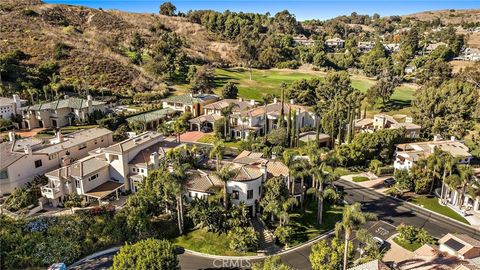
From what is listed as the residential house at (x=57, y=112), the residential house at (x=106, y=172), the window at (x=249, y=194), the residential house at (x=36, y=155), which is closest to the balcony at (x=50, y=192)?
the residential house at (x=106, y=172)

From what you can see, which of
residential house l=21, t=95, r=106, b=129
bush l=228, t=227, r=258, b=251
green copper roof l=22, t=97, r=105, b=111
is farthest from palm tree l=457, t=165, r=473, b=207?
green copper roof l=22, t=97, r=105, b=111

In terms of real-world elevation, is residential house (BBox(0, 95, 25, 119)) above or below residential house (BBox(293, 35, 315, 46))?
below

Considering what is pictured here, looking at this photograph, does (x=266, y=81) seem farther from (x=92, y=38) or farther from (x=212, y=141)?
(x=92, y=38)

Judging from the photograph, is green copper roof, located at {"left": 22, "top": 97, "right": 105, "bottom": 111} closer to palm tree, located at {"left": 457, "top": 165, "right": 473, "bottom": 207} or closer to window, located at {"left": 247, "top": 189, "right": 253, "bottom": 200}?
window, located at {"left": 247, "top": 189, "right": 253, "bottom": 200}

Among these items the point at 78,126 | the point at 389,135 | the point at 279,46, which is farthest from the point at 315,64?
the point at 78,126

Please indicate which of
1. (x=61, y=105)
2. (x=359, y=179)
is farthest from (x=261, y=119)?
(x=61, y=105)

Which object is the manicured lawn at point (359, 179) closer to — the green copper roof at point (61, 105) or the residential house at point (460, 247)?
the residential house at point (460, 247)
